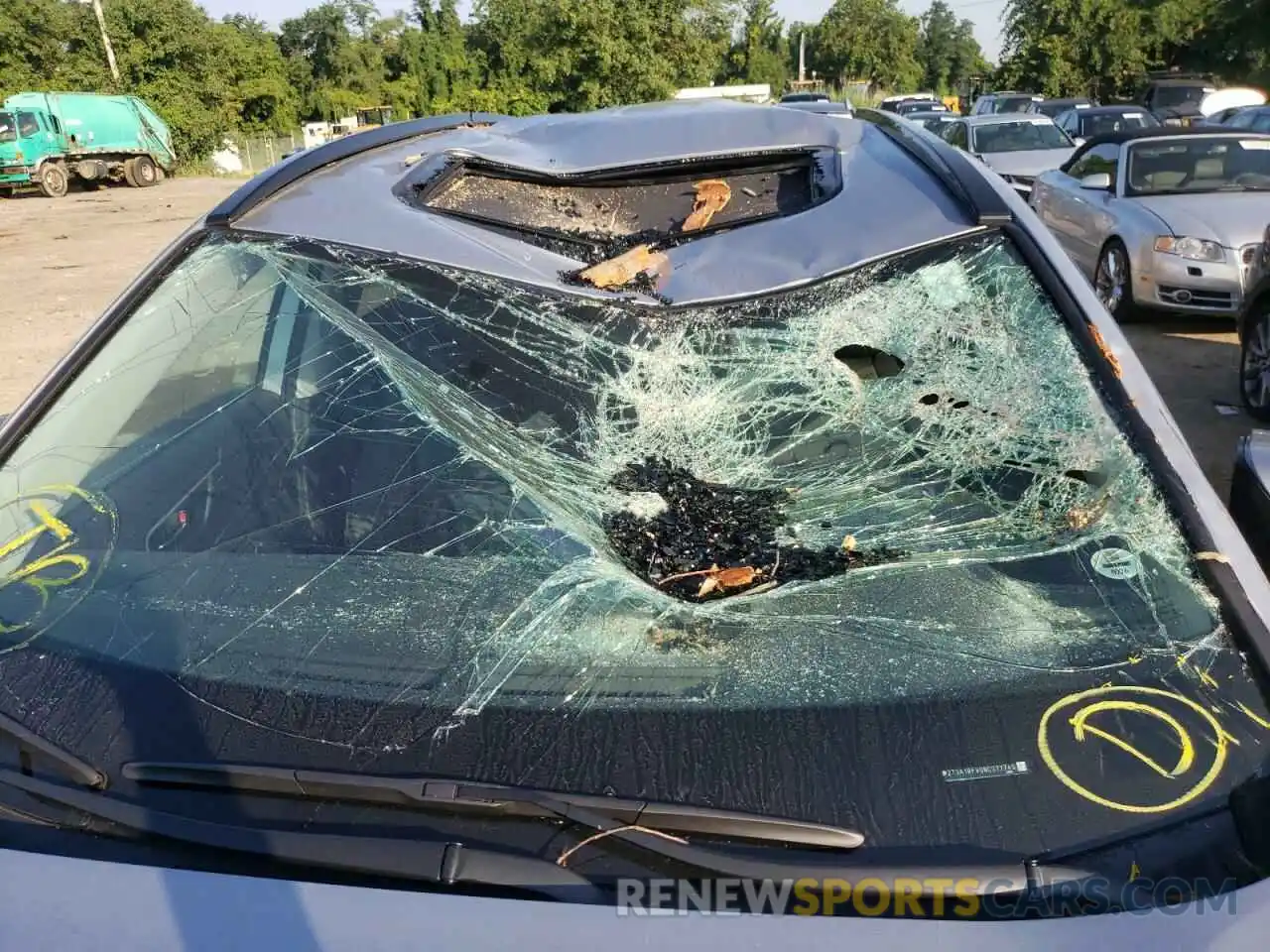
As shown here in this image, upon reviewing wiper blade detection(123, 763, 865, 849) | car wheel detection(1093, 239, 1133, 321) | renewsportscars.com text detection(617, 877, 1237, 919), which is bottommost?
car wheel detection(1093, 239, 1133, 321)

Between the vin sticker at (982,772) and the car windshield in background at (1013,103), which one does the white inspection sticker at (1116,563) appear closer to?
the vin sticker at (982,772)

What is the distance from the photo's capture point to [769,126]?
220 centimetres

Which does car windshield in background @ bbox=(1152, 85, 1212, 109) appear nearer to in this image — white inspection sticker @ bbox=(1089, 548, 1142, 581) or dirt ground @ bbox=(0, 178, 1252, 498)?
dirt ground @ bbox=(0, 178, 1252, 498)

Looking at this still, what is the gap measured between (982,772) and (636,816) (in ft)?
1.38

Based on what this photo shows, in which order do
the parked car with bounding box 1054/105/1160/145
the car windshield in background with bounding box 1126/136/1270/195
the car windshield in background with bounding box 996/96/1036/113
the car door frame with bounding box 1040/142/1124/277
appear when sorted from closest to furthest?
the car windshield in background with bounding box 1126/136/1270/195, the car door frame with bounding box 1040/142/1124/277, the parked car with bounding box 1054/105/1160/145, the car windshield in background with bounding box 996/96/1036/113

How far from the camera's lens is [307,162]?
2.07 m

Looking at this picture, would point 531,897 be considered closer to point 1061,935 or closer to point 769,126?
point 1061,935

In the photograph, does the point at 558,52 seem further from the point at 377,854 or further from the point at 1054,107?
the point at 377,854

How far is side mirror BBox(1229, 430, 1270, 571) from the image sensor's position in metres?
1.61

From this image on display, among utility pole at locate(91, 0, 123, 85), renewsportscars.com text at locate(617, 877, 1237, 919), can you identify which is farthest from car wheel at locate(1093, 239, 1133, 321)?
utility pole at locate(91, 0, 123, 85)

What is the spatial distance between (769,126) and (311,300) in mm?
1088

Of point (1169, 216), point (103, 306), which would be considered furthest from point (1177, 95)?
point (103, 306)

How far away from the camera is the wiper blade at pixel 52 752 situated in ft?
3.97

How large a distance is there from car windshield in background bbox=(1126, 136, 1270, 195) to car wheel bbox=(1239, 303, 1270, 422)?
261 cm
